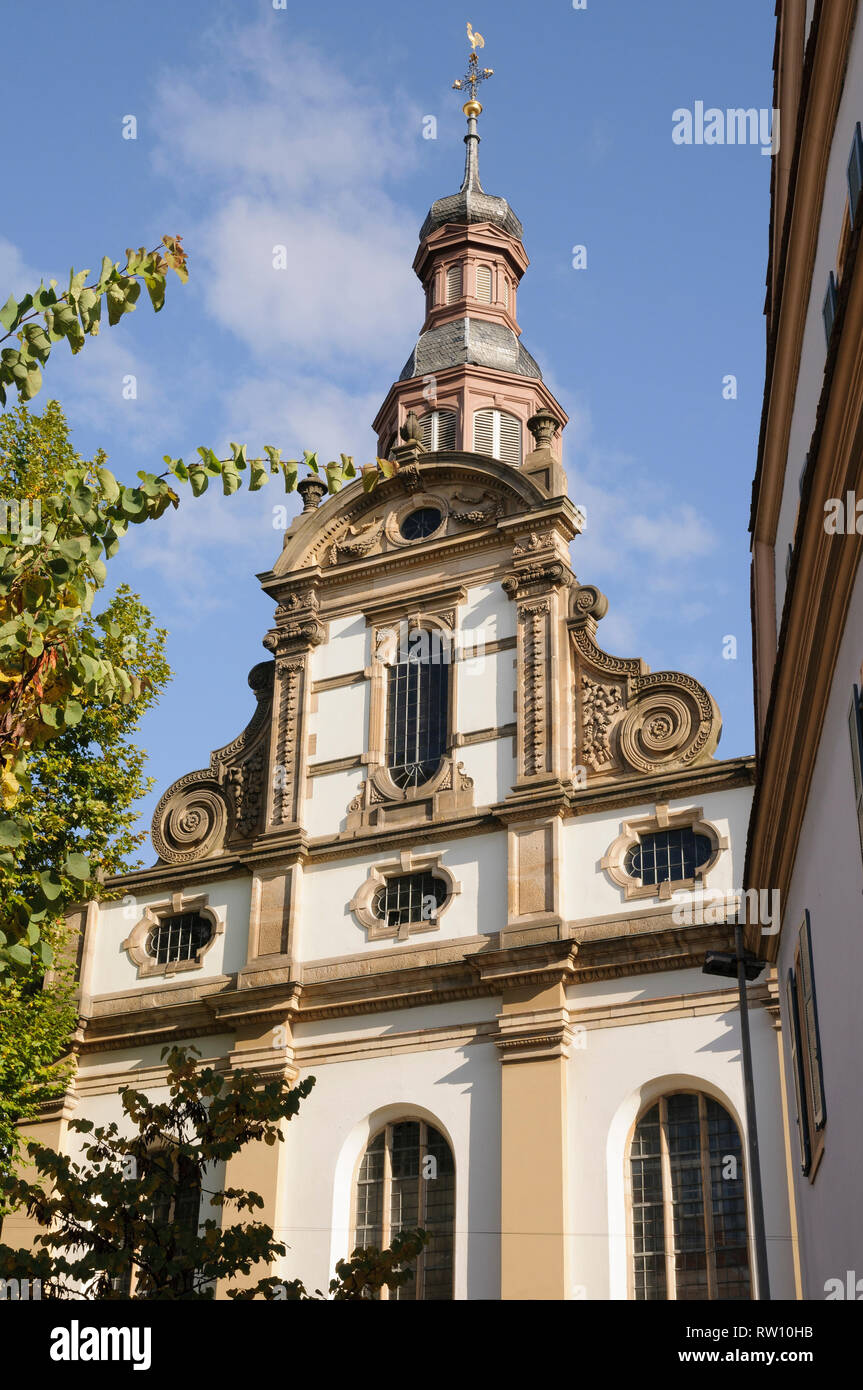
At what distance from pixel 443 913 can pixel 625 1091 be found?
4817 millimetres

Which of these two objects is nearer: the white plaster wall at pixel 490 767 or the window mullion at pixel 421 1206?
the window mullion at pixel 421 1206

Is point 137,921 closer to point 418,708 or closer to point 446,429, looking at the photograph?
point 418,708

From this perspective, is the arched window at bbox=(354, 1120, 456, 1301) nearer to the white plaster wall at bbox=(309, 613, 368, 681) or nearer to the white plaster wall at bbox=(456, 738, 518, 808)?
the white plaster wall at bbox=(456, 738, 518, 808)

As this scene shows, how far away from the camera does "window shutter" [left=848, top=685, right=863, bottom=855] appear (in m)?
10.2

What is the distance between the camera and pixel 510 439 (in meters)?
38.4

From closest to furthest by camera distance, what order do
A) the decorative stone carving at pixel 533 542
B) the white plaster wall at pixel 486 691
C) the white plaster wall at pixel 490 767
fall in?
the white plaster wall at pixel 490 767 → the white plaster wall at pixel 486 691 → the decorative stone carving at pixel 533 542

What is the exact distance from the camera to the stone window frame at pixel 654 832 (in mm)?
26047

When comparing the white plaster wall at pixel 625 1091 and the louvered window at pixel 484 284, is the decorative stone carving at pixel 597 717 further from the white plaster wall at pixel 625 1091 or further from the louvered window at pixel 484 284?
the louvered window at pixel 484 284

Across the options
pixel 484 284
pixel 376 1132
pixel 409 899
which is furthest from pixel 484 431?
pixel 376 1132

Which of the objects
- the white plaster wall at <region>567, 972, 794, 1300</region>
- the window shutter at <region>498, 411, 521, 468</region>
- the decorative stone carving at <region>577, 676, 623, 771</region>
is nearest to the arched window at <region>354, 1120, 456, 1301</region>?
the white plaster wall at <region>567, 972, 794, 1300</region>

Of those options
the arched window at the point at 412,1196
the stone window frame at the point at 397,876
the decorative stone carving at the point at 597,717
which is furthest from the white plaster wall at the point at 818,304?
the arched window at the point at 412,1196

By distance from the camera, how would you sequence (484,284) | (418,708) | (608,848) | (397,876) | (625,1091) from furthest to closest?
(484,284) → (418,708) → (397,876) → (608,848) → (625,1091)

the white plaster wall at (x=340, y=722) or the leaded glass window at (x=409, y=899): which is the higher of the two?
the white plaster wall at (x=340, y=722)

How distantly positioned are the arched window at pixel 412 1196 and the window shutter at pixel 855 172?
19.0 m
